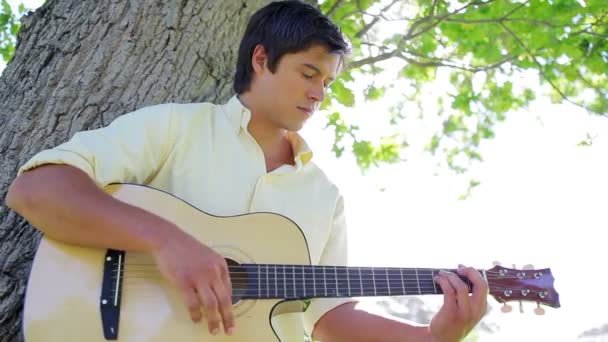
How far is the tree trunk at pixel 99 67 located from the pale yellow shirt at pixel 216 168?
297 millimetres

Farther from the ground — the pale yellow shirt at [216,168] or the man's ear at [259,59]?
the man's ear at [259,59]

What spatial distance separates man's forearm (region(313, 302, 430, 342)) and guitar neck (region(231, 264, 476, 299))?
24 cm

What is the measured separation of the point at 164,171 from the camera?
2.21 metres

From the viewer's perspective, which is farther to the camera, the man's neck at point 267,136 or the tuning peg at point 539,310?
the man's neck at point 267,136

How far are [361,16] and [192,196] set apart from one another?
2.91 m

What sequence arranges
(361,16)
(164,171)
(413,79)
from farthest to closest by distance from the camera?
(413,79) → (361,16) → (164,171)

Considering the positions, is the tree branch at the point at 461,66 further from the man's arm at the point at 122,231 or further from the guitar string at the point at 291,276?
the man's arm at the point at 122,231

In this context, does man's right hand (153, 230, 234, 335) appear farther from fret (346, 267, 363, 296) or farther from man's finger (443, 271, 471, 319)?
man's finger (443, 271, 471, 319)

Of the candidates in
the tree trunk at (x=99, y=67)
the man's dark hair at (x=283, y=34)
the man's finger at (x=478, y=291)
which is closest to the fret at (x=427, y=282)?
the man's finger at (x=478, y=291)

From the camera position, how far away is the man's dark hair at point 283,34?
2.47 meters

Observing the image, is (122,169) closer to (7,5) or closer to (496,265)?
(496,265)

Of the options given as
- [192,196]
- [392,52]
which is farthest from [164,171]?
[392,52]

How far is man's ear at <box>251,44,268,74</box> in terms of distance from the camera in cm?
256

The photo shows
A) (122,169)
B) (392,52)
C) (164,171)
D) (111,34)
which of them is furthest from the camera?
(392,52)
